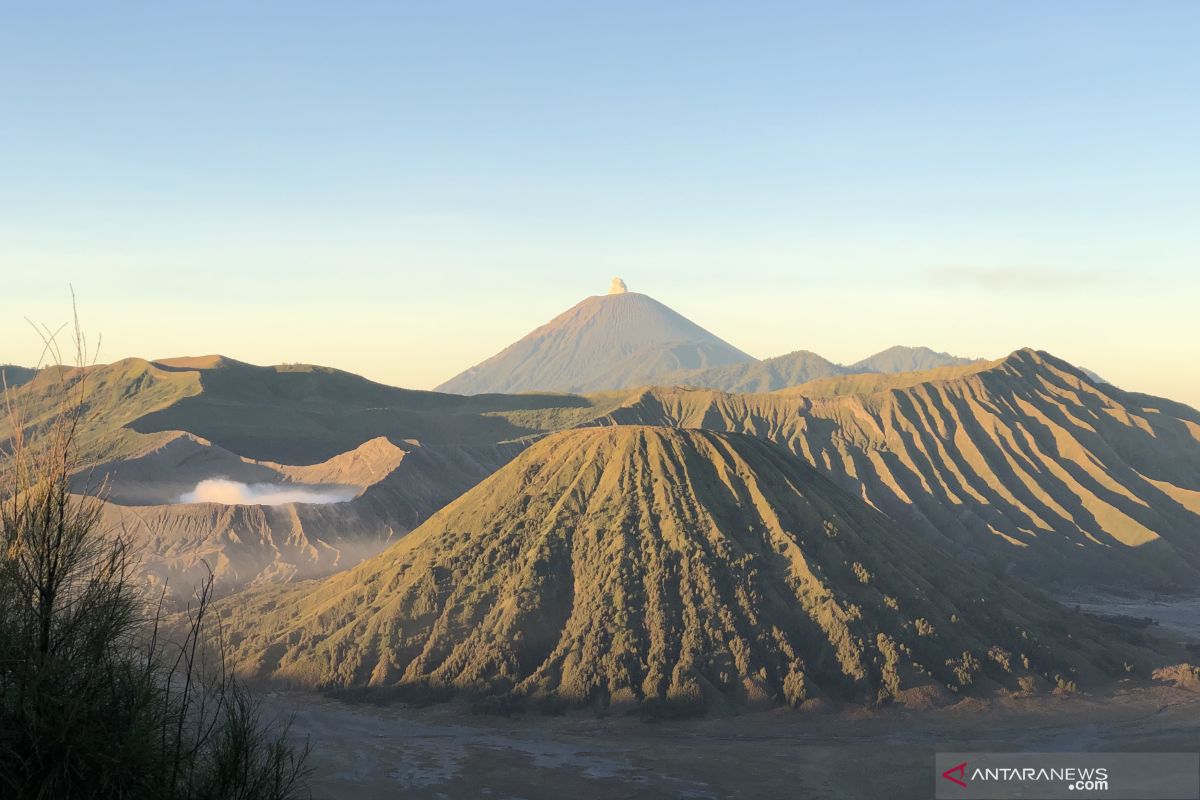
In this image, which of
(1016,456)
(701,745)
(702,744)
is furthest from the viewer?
(1016,456)

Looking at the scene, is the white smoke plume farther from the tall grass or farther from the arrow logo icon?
the tall grass

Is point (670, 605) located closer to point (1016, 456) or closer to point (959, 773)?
point (959, 773)

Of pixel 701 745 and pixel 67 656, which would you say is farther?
pixel 701 745

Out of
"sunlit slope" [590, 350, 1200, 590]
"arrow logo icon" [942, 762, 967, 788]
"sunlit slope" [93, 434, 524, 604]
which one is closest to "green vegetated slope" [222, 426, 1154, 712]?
"arrow logo icon" [942, 762, 967, 788]

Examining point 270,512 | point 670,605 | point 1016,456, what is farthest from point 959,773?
point 1016,456

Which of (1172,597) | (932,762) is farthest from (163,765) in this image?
(1172,597)

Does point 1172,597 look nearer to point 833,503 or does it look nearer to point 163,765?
point 833,503

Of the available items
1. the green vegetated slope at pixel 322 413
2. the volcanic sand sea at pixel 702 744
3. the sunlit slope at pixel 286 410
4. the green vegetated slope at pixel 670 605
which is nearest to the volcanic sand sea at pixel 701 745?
the volcanic sand sea at pixel 702 744
